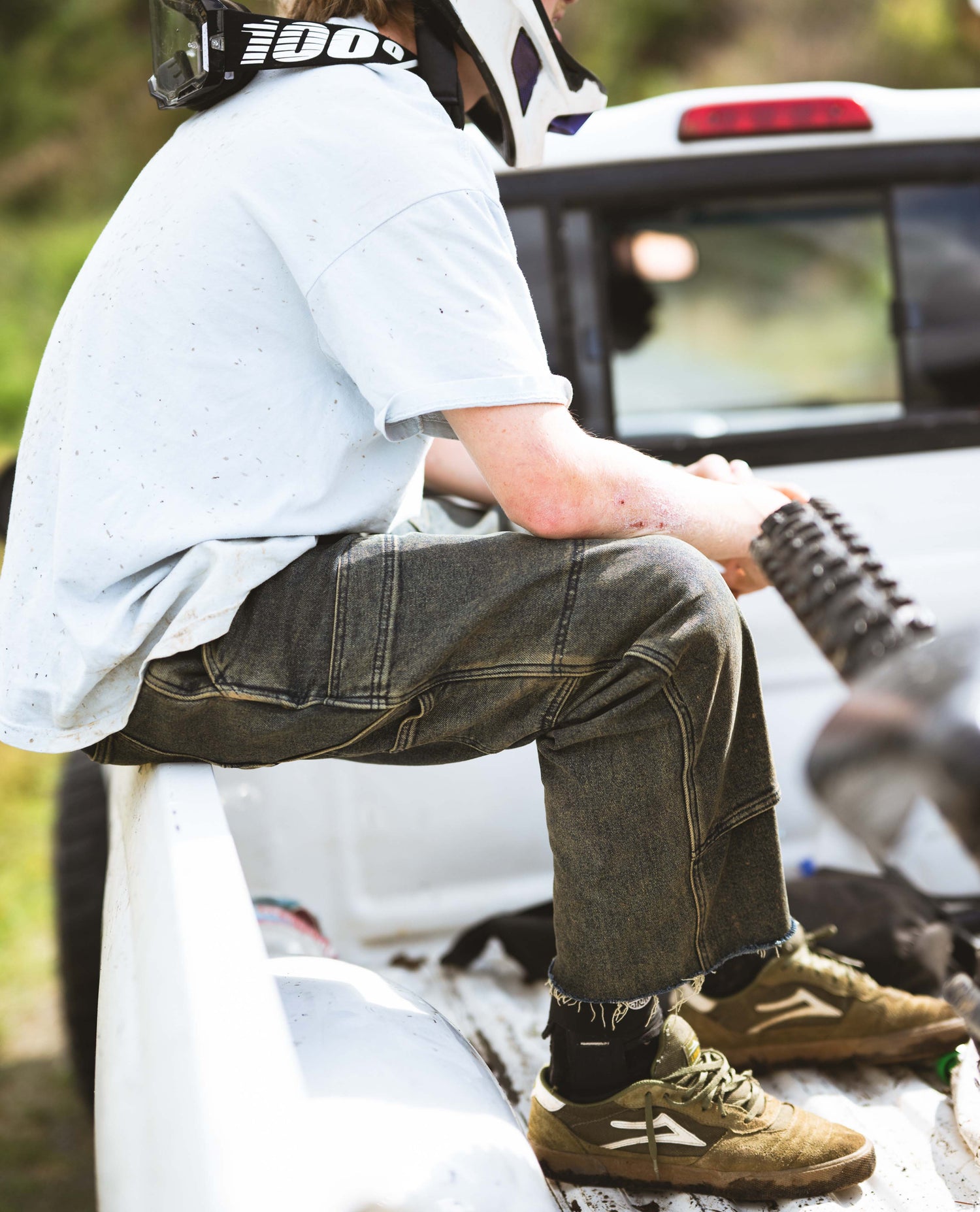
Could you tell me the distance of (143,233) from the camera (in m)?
1.52

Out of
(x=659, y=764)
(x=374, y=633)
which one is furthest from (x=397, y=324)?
(x=659, y=764)

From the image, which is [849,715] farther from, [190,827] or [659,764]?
[190,827]

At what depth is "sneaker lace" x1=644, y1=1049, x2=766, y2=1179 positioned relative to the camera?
5.12 ft

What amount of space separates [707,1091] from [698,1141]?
59 mm

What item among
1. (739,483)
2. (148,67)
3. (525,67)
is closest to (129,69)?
(148,67)

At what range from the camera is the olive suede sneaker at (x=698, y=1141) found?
61.1 inches

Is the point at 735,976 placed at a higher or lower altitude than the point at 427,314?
lower

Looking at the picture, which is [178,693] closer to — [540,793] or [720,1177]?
[720,1177]

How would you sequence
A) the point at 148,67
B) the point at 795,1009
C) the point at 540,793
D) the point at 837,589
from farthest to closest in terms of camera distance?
the point at 148,67 → the point at 540,793 → the point at 795,1009 → the point at 837,589

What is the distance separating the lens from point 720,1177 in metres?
1.55

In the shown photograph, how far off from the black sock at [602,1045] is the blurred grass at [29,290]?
10.6 metres

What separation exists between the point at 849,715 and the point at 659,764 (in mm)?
297

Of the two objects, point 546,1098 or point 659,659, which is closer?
point 659,659

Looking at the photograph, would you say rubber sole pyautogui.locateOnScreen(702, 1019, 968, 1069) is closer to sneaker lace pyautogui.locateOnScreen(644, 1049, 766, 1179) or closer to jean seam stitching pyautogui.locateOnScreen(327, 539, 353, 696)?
sneaker lace pyautogui.locateOnScreen(644, 1049, 766, 1179)
